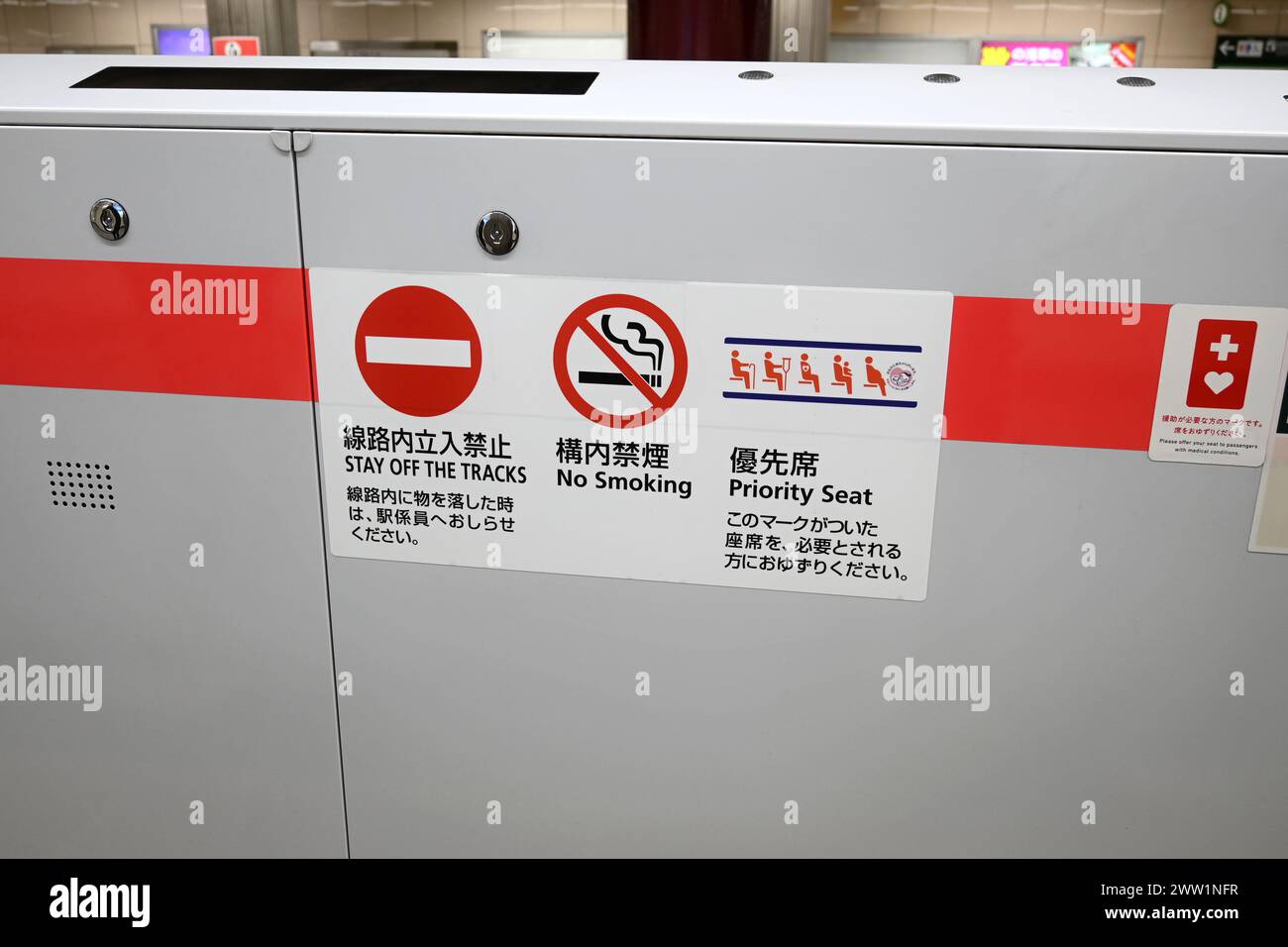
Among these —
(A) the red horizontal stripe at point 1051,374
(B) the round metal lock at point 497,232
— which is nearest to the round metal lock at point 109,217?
(B) the round metal lock at point 497,232

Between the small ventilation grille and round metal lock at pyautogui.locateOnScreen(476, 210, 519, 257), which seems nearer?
round metal lock at pyautogui.locateOnScreen(476, 210, 519, 257)

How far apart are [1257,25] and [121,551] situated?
6606 millimetres

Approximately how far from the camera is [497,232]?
989 millimetres

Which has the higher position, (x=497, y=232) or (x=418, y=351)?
(x=497, y=232)

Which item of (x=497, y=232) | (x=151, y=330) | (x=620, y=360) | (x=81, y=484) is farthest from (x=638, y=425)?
(x=81, y=484)

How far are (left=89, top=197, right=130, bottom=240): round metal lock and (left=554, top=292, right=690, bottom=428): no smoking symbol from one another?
49 centimetres

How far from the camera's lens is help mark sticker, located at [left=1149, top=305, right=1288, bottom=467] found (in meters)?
0.93

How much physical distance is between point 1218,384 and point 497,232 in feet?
2.41

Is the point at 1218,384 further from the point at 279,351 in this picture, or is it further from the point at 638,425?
the point at 279,351

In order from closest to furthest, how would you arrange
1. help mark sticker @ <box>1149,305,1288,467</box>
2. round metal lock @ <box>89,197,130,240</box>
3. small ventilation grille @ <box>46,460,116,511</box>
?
1. help mark sticker @ <box>1149,305,1288,467</box>
2. round metal lock @ <box>89,197,130,240</box>
3. small ventilation grille @ <box>46,460,116,511</box>

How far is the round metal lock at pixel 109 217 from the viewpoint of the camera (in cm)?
104

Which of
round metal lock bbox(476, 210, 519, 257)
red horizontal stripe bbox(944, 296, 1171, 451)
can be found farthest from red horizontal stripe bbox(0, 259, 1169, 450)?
round metal lock bbox(476, 210, 519, 257)

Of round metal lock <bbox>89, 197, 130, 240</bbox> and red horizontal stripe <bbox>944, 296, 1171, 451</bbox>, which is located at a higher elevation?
round metal lock <bbox>89, 197, 130, 240</bbox>

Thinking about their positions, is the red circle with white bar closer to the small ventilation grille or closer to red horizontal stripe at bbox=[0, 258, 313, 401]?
red horizontal stripe at bbox=[0, 258, 313, 401]
